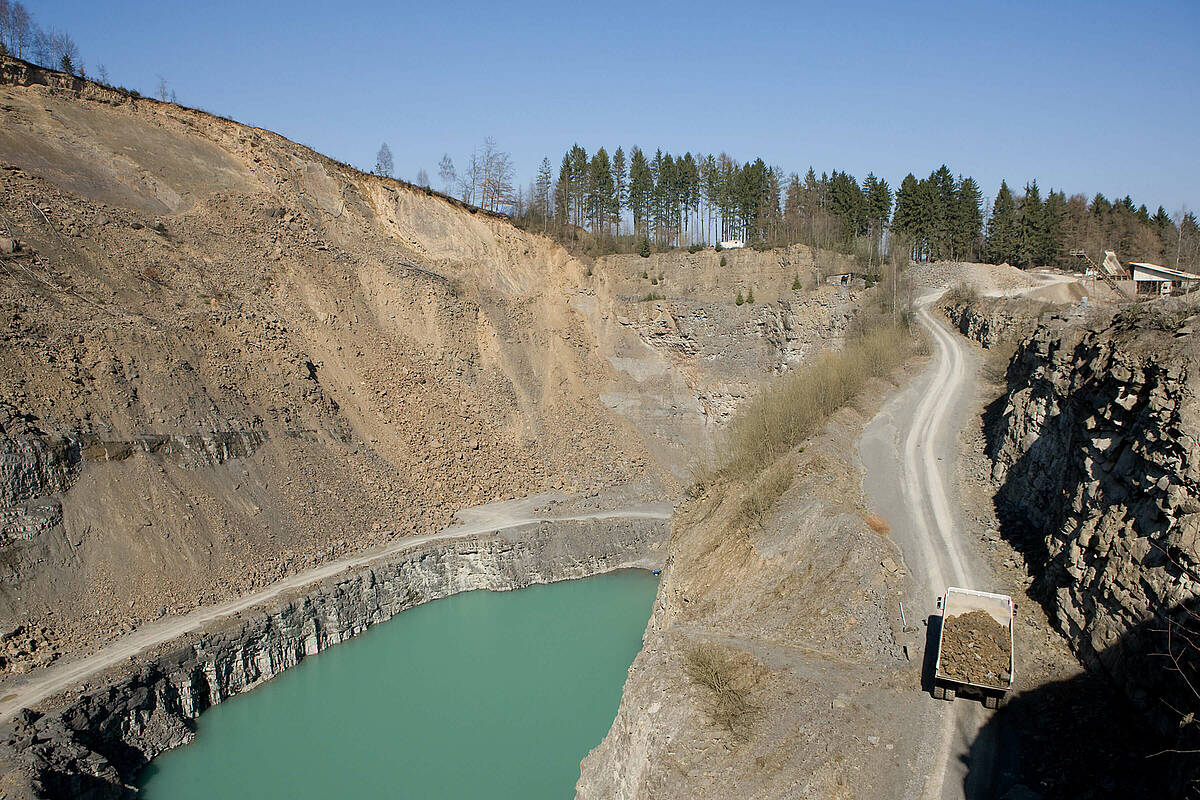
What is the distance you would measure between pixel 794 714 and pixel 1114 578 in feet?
14.9

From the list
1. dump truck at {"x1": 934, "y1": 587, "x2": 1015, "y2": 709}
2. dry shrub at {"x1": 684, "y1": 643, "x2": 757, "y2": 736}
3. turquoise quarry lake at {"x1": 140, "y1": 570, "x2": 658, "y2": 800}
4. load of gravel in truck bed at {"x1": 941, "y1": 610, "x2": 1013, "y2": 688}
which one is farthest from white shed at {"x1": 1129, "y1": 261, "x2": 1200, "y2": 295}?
dry shrub at {"x1": 684, "y1": 643, "x2": 757, "y2": 736}

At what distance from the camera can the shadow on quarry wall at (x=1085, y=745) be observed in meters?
8.13

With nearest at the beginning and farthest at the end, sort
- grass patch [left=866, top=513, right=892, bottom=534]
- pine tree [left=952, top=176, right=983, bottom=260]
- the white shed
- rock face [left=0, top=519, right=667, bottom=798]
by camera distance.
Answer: rock face [left=0, top=519, right=667, bottom=798] → grass patch [left=866, top=513, right=892, bottom=534] → the white shed → pine tree [left=952, top=176, right=983, bottom=260]

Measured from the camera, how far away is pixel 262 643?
18.5 meters

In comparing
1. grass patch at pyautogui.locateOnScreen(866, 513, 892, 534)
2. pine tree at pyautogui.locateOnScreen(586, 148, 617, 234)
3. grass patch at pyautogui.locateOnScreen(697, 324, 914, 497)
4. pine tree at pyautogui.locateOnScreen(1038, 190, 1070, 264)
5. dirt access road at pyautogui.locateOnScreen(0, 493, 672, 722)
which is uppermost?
pine tree at pyautogui.locateOnScreen(586, 148, 617, 234)

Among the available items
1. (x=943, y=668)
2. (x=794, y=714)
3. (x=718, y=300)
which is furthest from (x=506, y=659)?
(x=718, y=300)

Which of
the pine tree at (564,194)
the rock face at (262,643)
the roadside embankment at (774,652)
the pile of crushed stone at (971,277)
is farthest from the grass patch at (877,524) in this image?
the pine tree at (564,194)

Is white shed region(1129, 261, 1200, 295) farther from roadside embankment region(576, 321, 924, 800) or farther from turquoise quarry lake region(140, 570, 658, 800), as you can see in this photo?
turquoise quarry lake region(140, 570, 658, 800)

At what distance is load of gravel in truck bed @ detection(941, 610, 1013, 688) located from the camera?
32.8 feet

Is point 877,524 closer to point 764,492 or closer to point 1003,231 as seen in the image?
point 764,492

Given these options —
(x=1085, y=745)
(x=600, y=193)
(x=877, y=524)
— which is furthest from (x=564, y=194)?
(x=1085, y=745)

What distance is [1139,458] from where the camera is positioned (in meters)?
10.7

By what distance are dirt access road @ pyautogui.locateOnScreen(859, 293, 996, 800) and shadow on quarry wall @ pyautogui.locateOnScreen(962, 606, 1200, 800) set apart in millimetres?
176

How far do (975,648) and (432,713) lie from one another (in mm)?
11946
